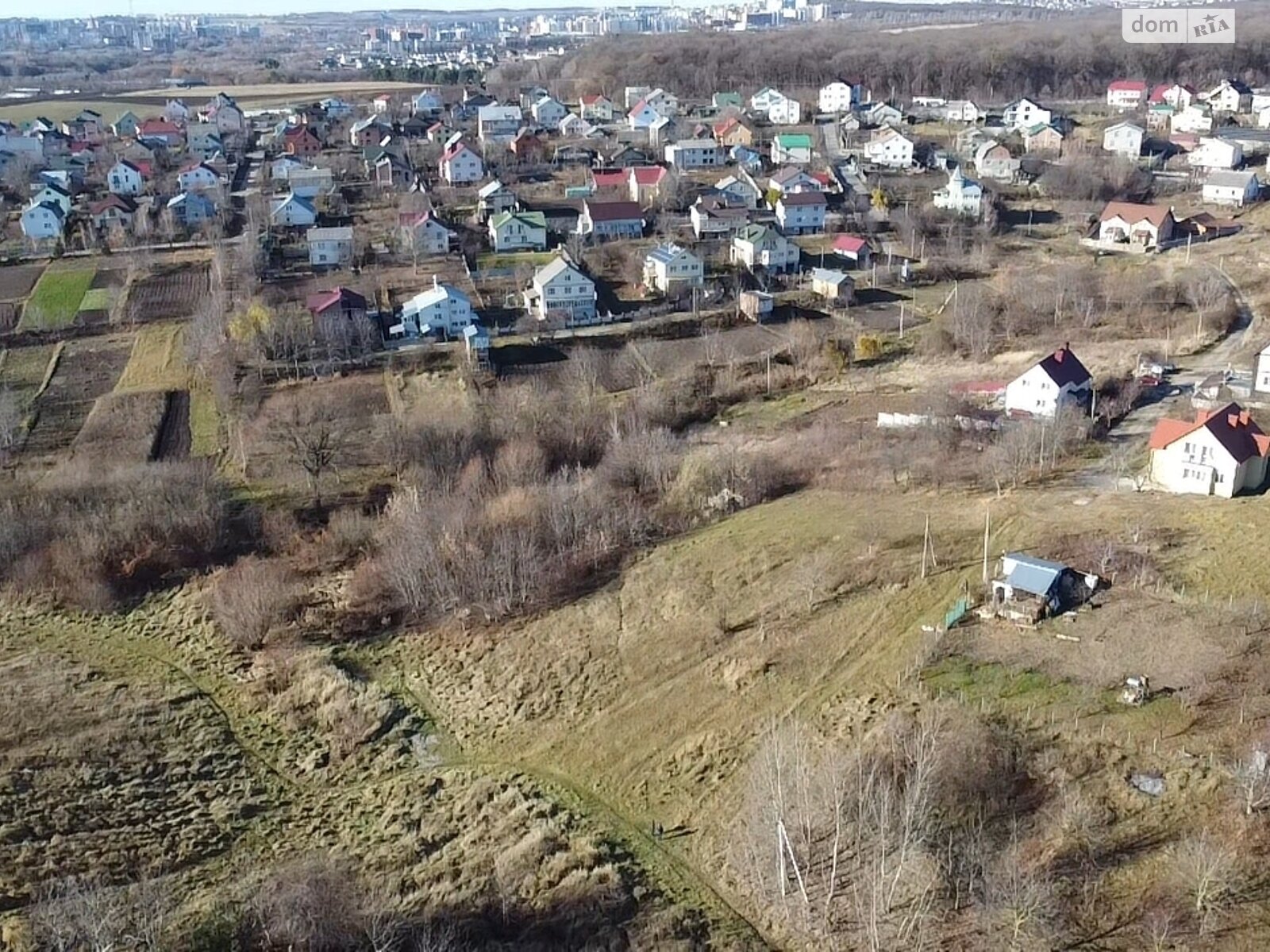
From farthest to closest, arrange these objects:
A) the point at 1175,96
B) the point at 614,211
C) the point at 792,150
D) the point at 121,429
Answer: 1. the point at 1175,96
2. the point at 792,150
3. the point at 614,211
4. the point at 121,429

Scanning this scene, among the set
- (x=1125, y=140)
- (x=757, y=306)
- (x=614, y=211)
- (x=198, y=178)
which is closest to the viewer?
(x=757, y=306)

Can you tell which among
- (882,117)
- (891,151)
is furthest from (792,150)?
(882,117)

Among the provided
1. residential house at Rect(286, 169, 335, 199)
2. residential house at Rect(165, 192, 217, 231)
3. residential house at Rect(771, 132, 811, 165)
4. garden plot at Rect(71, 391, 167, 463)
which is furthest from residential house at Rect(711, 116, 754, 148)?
garden plot at Rect(71, 391, 167, 463)

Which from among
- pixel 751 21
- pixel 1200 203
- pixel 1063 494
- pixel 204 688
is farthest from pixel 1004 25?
pixel 204 688

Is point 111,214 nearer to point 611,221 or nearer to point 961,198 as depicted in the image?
point 611,221

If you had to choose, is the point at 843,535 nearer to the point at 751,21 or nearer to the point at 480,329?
the point at 480,329

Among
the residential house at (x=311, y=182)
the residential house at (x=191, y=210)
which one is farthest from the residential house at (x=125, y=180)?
the residential house at (x=311, y=182)

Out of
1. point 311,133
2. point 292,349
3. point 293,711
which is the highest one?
point 311,133

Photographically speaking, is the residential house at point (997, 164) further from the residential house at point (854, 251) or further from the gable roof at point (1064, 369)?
the gable roof at point (1064, 369)
